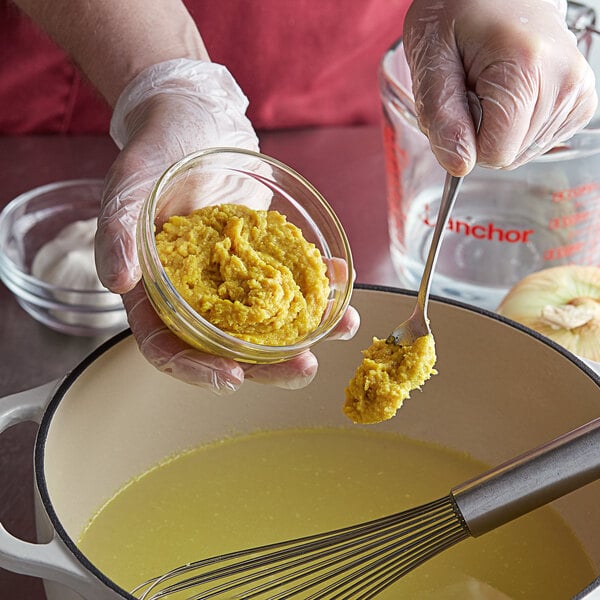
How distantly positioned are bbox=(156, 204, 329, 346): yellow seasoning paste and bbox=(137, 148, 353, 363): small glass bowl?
0.06 feet

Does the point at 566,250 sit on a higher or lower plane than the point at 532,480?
lower

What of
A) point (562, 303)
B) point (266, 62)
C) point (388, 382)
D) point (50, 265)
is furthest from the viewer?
point (266, 62)

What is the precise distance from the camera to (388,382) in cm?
73

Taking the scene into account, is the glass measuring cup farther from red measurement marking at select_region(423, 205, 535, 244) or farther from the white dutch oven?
the white dutch oven

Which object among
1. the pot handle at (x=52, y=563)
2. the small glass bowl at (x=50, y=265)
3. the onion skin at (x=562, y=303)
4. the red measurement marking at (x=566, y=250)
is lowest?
the small glass bowl at (x=50, y=265)

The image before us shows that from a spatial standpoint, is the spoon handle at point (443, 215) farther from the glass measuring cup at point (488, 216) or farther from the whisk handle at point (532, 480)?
the glass measuring cup at point (488, 216)

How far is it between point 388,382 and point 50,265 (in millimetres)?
528

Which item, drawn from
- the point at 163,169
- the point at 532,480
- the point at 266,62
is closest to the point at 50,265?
the point at 163,169

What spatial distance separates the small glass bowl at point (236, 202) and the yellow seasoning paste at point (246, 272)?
18 millimetres

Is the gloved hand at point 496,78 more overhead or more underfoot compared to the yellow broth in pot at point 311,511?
more overhead

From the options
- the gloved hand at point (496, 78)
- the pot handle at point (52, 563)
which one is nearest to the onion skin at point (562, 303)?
the gloved hand at point (496, 78)

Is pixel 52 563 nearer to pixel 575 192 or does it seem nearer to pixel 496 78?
pixel 496 78

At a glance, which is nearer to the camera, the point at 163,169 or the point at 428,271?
the point at 428,271

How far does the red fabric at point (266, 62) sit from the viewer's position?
4.16 feet
